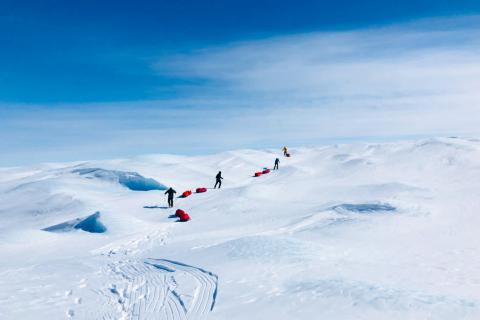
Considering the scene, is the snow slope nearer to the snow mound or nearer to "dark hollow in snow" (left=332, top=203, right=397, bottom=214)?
"dark hollow in snow" (left=332, top=203, right=397, bottom=214)

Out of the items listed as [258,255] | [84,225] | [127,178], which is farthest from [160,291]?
[127,178]

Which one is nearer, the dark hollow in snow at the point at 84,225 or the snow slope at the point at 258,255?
the snow slope at the point at 258,255

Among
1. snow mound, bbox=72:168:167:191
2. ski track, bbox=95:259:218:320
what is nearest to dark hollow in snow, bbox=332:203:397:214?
ski track, bbox=95:259:218:320

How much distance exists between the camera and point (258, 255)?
1192cm

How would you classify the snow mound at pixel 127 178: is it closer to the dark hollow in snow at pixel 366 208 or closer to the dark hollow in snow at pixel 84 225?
the dark hollow in snow at pixel 84 225

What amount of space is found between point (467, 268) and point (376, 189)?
13521 millimetres

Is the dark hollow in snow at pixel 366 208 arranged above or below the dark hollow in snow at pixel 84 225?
above

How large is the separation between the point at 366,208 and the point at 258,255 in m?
7.63

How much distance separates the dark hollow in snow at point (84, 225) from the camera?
18.4 meters

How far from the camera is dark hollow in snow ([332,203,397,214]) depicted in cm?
1738

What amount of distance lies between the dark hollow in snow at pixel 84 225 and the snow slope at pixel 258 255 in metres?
0.09

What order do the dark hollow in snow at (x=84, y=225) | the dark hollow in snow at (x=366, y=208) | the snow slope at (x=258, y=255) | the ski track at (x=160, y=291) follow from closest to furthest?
→ the snow slope at (x=258, y=255) < the ski track at (x=160, y=291) < the dark hollow in snow at (x=366, y=208) < the dark hollow in snow at (x=84, y=225)

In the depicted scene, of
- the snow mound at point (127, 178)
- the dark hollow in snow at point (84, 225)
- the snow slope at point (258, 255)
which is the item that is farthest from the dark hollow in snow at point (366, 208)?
the snow mound at point (127, 178)

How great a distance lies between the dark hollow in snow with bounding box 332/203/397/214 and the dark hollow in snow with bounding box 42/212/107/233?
10.8 metres
